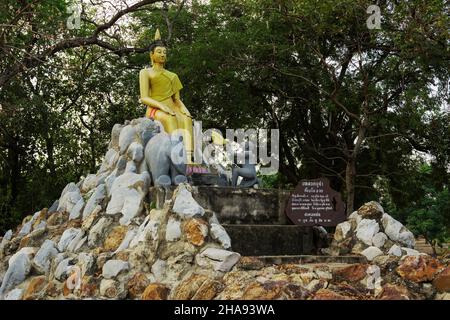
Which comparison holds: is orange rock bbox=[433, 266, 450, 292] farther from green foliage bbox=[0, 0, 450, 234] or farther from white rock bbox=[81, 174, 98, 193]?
green foliage bbox=[0, 0, 450, 234]

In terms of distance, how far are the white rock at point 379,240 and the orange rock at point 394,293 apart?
225 cm

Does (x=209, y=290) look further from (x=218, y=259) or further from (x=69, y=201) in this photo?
(x=69, y=201)

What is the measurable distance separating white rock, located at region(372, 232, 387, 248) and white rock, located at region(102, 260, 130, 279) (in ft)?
11.4

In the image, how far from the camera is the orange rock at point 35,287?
827 centimetres

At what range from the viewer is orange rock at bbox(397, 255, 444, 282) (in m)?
6.45

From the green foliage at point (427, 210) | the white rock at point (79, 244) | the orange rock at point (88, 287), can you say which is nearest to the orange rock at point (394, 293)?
the orange rock at point (88, 287)

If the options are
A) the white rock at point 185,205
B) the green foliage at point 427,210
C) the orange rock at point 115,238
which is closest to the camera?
the white rock at point 185,205

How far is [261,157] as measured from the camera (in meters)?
18.3

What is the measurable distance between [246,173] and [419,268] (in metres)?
3.77

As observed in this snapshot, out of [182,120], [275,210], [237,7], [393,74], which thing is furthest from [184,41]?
[275,210]

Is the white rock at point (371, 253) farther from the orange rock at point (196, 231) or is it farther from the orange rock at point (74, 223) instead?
the orange rock at point (74, 223)

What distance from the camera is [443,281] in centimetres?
626

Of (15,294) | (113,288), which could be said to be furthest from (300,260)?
(15,294)
